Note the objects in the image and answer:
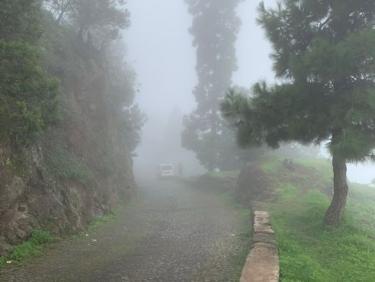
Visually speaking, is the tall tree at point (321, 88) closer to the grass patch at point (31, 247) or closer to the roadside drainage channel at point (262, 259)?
the roadside drainage channel at point (262, 259)

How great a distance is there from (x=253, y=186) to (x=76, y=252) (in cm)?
1331

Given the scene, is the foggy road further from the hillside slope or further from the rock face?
the hillside slope

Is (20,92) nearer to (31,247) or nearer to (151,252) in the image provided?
(31,247)

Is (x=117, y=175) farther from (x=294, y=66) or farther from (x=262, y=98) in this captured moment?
(x=294, y=66)

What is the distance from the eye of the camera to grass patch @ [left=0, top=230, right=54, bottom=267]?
9688mm

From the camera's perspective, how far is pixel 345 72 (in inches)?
500

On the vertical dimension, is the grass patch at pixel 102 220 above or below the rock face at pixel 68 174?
below

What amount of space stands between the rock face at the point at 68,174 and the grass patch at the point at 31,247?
0.59ft

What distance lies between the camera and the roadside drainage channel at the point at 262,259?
873 centimetres

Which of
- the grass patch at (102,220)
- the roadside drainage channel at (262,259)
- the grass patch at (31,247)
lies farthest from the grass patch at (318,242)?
the grass patch at (102,220)

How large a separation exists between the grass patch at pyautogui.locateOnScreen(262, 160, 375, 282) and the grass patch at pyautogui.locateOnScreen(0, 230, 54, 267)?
5.69 m

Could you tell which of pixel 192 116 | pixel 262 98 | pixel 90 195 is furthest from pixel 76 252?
pixel 192 116

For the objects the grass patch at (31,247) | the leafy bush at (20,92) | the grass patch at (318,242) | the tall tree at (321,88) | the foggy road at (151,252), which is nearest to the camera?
the foggy road at (151,252)

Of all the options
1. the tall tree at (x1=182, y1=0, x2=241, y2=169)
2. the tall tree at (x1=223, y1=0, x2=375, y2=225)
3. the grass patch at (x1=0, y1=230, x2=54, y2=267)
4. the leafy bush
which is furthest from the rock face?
the tall tree at (x1=182, y1=0, x2=241, y2=169)
